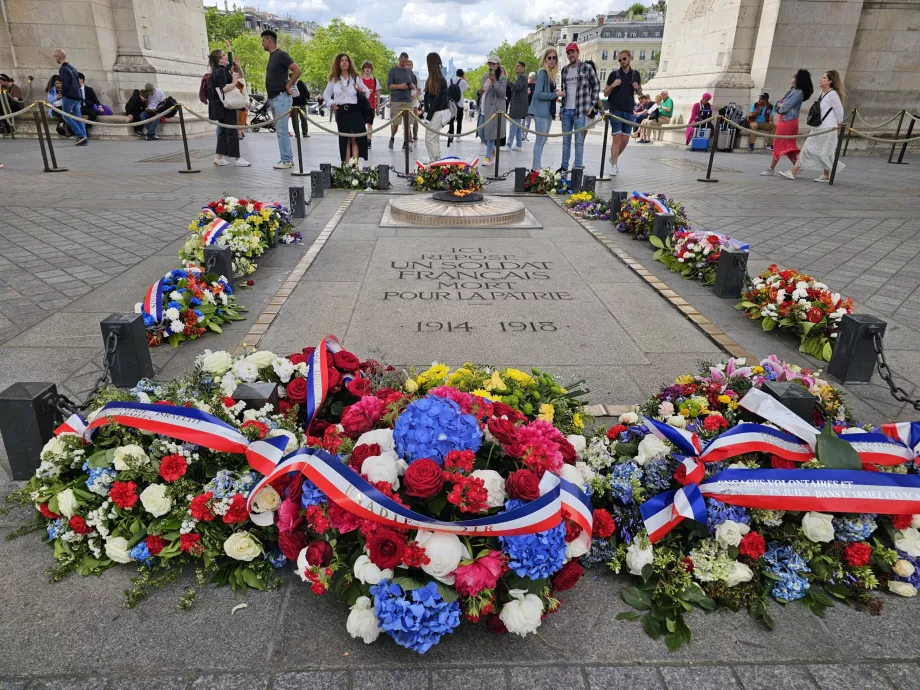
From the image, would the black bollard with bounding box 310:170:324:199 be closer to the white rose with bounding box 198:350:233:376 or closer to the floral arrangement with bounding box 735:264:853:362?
the floral arrangement with bounding box 735:264:853:362

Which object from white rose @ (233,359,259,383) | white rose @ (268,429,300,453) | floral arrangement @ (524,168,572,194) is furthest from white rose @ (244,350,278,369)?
floral arrangement @ (524,168,572,194)

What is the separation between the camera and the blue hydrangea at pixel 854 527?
7.16ft

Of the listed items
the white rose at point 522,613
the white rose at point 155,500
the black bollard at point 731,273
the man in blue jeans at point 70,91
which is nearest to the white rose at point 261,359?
the white rose at point 155,500

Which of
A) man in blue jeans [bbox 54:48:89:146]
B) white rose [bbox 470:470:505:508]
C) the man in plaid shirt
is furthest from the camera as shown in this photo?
man in blue jeans [bbox 54:48:89:146]

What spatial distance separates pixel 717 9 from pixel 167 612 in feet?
65.6

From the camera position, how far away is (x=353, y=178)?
9.84 m

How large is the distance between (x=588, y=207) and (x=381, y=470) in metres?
6.74

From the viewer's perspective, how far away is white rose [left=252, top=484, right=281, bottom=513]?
7.11ft

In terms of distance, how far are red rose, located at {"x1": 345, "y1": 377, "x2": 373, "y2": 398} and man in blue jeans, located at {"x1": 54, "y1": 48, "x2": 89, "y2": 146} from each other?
14.9 metres

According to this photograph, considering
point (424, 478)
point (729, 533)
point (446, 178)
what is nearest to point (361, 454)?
point (424, 478)

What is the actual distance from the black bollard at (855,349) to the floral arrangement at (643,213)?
3153mm

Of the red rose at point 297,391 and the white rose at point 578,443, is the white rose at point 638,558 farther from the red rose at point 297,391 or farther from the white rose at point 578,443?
the red rose at point 297,391

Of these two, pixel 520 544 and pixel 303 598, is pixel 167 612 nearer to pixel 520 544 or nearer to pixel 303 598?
pixel 303 598

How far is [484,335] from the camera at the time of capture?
4.27 meters
